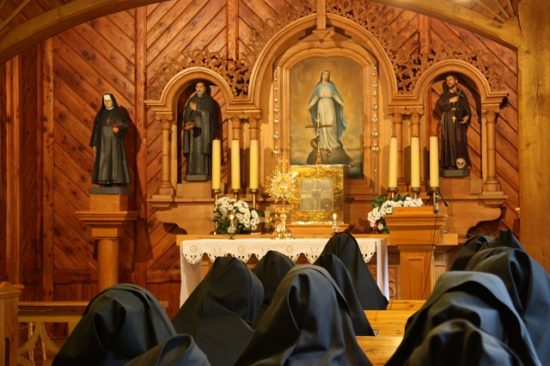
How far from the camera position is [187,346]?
2018 millimetres

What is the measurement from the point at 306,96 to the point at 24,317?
4.93m

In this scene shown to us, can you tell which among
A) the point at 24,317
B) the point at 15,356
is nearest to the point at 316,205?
the point at 24,317

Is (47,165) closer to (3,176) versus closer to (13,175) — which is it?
(13,175)

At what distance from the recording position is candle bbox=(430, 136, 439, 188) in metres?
9.62

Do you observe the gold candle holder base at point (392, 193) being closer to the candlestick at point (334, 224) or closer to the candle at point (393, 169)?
the candle at point (393, 169)

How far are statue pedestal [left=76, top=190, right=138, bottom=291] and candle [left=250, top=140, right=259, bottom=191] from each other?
1.52 m

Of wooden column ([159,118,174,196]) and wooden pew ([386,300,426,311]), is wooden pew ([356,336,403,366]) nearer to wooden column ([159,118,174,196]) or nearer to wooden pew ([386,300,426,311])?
wooden pew ([386,300,426,311])

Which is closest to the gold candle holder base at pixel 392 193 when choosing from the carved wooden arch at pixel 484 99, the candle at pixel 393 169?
the candle at pixel 393 169

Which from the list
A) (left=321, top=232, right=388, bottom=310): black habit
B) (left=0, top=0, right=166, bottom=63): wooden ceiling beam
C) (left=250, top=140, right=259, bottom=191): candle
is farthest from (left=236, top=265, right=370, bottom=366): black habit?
(left=250, top=140, right=259, bottom=191): candle

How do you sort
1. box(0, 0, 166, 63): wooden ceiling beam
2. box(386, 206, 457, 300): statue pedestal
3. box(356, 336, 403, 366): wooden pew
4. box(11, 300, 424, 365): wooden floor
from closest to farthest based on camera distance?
box(356, 336, 403, 366): wooden pew < box(11, 300, 424, 365): wooden floor < box(0, 0, 166, 63): wooden ceiling beam < box(386, 206, 457, 300): statue pedestal

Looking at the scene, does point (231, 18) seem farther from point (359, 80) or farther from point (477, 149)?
point (477, 149)

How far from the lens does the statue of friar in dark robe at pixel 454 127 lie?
10.2 meters

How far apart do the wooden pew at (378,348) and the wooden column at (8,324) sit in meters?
2.43

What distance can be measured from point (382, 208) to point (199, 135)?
2.37 m
